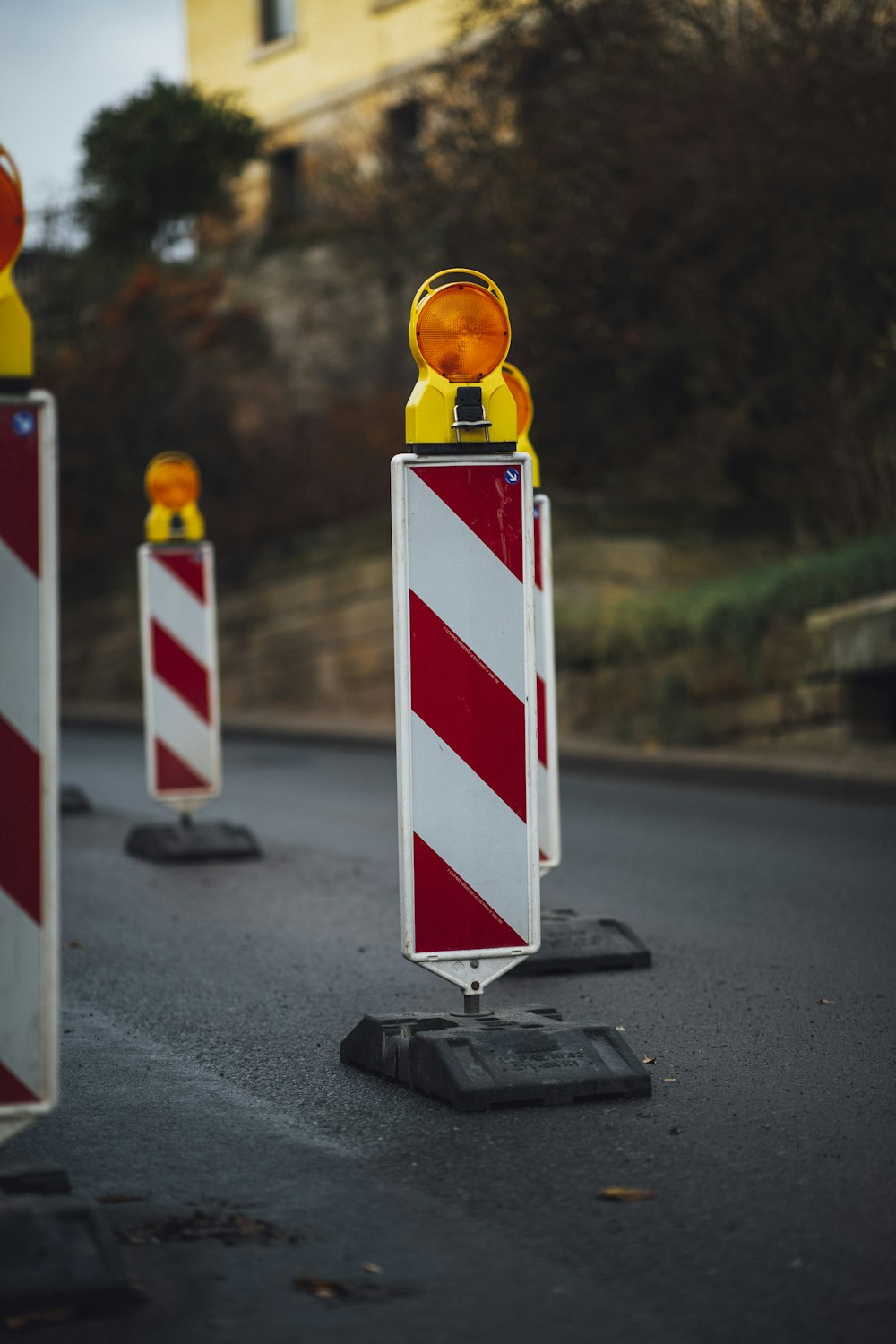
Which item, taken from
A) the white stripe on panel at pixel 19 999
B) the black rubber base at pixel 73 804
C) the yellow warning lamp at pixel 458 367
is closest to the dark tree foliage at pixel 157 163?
the black rubber base at pixel 73 804

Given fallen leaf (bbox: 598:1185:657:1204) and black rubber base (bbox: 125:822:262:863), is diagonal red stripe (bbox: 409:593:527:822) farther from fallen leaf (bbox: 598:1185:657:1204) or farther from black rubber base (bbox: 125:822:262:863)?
black rubber base (bbox: 125:822:262:863)

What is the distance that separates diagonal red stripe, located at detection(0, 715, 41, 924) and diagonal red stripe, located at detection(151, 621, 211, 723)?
6290 millimetres

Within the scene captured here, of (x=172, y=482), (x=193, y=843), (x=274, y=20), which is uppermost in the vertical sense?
(x=274, y=20)

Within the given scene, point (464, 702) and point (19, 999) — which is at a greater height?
point (464, 702)

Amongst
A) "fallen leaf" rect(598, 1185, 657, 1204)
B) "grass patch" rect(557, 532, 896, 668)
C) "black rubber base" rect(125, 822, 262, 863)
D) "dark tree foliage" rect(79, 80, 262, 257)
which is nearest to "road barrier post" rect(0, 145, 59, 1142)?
"fallen leaf" rect(598, 1185, 657, 1204)

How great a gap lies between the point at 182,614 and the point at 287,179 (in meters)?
27.5

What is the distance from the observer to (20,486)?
11.8ft

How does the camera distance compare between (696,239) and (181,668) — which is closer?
(181,668)

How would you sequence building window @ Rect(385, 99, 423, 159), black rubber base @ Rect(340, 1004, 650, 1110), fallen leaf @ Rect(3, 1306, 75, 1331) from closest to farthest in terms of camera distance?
fallen leaf @ Rect(3, 1306, 75, 1331) → black rubber base @ Rect(340, 1004, 650, 1110) → building window @ Rect(385, 99, 423, 159)

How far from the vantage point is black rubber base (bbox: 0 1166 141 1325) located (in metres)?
3.40

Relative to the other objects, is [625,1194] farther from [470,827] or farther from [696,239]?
[696,239]

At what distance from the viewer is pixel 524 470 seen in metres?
4.82

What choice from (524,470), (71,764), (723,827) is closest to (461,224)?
(71,764)

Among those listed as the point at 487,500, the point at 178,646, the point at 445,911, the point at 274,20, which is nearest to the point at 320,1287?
the point at 445,911
